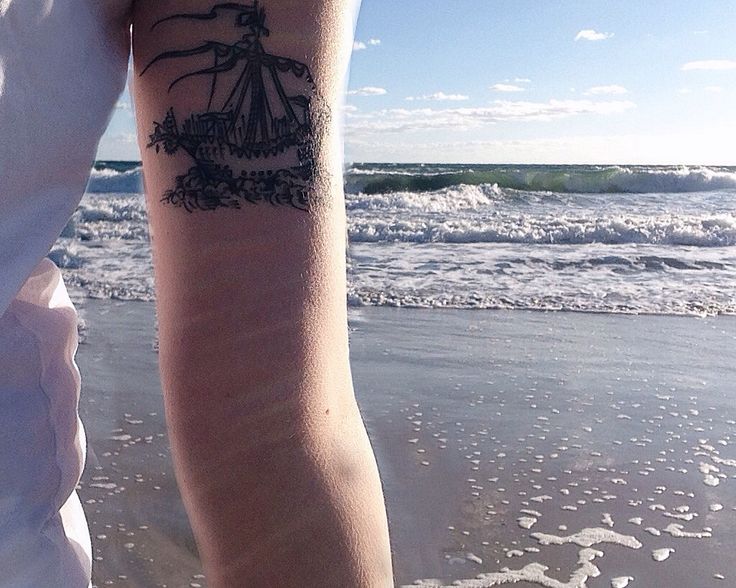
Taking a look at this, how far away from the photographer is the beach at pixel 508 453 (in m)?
2.57

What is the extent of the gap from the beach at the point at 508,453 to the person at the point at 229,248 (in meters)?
1.96

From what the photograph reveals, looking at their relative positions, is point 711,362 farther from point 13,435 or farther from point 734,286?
point 13,435

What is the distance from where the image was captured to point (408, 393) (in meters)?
3.96

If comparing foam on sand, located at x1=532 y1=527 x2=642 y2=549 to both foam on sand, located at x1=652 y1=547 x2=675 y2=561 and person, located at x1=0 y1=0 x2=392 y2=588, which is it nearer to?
foam on sand, located at x1=652 y1=547 x2=675 y2=561

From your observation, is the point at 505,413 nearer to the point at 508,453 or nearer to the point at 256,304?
the point at 508,453

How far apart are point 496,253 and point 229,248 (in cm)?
764

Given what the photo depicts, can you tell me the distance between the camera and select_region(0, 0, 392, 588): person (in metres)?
0.59

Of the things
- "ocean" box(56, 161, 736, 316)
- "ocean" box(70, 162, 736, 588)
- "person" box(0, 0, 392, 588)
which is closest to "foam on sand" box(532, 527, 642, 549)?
"ocean" box(70, 162, 736, 588)

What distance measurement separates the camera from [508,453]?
3359mm

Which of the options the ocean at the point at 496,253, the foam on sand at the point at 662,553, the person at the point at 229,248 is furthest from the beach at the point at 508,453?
the person at the point at 229,248

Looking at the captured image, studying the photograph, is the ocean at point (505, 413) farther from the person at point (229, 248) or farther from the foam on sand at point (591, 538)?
the person at point (229, 248)

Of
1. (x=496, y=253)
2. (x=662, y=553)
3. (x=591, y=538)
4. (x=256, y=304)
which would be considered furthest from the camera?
(x=496, y=253)

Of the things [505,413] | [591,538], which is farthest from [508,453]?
[591,538]

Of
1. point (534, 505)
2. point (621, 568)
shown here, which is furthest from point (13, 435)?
point (534, 505)
